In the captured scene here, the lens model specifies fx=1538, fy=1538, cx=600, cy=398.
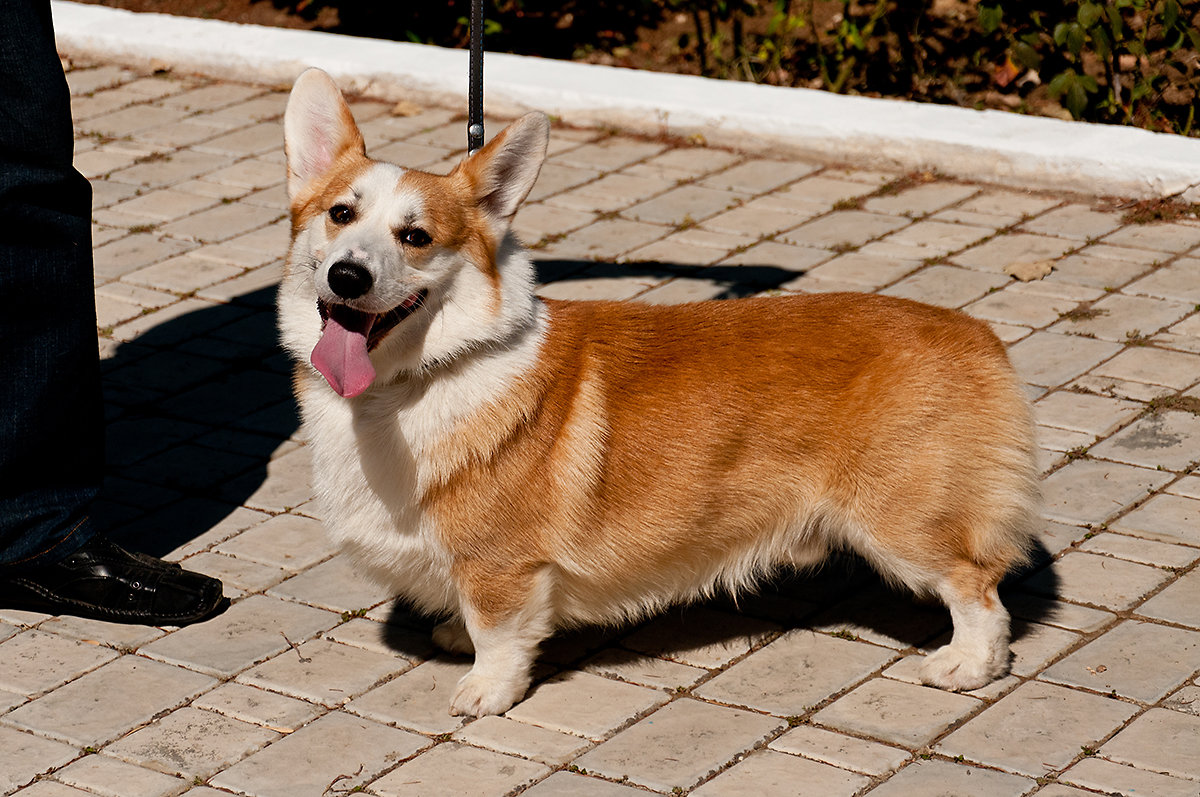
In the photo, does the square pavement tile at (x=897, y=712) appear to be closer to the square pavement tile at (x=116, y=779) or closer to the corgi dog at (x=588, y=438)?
the corgi dog at (x=588, y=438)

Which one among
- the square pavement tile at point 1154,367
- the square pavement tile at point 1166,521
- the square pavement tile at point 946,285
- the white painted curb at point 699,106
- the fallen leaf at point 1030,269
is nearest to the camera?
the square pavement tile at point 1166,521

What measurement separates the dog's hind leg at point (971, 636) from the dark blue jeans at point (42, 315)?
2495 mm

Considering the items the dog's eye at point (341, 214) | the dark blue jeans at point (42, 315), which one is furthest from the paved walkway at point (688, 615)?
the dog's eye at point (341, 214)

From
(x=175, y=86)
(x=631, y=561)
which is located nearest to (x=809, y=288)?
(x=631, y=561)

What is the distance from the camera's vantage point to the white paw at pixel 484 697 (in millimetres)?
3904

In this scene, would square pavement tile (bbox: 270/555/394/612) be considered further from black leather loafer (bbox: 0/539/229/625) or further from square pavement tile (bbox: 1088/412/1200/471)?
square pavement tile (bbox: 1088/412/1200/471)

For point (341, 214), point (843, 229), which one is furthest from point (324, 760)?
point (843, 229)

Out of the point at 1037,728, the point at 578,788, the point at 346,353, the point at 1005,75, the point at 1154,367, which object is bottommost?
the point at 578,788

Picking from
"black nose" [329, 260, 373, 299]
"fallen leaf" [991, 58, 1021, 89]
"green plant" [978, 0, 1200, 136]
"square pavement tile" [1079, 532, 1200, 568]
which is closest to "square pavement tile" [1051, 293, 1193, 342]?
"square pavement tile" [1079, 532, 1200, 568]

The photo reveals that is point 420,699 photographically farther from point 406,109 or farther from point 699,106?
point 406,109

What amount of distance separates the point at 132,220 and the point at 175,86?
2.08 meters

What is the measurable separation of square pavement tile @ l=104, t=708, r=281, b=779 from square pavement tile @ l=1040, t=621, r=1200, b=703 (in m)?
2.03

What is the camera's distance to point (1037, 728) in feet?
12.2

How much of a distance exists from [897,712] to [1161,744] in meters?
0.62
